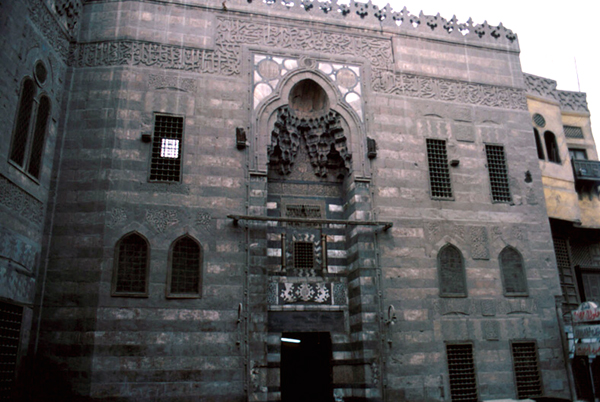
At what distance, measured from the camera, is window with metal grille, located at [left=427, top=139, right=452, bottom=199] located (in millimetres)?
15453

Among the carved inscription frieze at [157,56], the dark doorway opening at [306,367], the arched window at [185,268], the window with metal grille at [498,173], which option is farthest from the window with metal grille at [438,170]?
the arched window at [185,268]

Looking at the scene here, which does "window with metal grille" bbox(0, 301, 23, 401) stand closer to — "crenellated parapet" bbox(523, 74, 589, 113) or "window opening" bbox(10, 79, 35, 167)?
"window opening" bbox(10, 79, 35, 167)

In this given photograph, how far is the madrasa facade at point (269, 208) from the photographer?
12.0m

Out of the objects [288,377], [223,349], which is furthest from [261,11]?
[288,377]

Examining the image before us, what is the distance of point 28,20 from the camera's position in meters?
12.1

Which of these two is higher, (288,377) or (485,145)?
(485,145)

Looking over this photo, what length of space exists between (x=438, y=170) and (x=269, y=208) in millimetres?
5115

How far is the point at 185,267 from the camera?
1302cm

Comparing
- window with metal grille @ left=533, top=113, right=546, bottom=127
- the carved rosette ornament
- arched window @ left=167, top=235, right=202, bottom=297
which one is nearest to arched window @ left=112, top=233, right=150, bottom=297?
arched window @ left=167, top=235, right=202, bottom=297

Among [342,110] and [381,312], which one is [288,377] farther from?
[342,110]

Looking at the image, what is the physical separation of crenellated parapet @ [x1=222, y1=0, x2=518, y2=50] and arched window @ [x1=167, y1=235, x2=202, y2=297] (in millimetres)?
7045

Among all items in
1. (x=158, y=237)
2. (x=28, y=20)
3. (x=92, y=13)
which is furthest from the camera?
(x=92, y=13)

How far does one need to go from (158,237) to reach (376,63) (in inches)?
327

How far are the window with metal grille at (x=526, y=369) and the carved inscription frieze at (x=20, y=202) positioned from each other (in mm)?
12459
